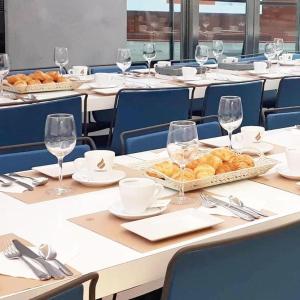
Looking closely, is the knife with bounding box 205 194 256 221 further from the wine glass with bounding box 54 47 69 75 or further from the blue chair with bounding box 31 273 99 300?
the wine glass with bounding box 54 47 69 75

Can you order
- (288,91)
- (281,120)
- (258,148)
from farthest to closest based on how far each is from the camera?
(288,91) → (281,120) → (258,148)

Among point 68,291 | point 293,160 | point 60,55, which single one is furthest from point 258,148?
point 60,55

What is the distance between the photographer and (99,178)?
2.06 m

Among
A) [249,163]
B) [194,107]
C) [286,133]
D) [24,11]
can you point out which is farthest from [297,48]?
[249,163]

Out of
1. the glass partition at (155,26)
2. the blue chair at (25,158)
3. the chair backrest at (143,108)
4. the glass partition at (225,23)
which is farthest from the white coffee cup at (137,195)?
the glass partition at (225,23)

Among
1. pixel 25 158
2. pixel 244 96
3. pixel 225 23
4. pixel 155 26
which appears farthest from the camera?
pixel 225 23

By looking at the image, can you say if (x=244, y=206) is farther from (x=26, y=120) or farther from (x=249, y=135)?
(x=26, y=120)

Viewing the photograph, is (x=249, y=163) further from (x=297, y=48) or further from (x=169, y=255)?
(x=297, y=48)

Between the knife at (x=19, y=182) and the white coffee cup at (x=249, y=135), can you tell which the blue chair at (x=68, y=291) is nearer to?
the knife at (x=19, y=182)

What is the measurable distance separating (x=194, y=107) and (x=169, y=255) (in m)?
3.70

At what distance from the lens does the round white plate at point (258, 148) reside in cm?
239

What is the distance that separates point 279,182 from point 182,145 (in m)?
0.37

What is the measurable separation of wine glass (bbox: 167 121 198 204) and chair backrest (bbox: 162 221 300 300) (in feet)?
1.61

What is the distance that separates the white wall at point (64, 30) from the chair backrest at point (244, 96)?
132 inches
